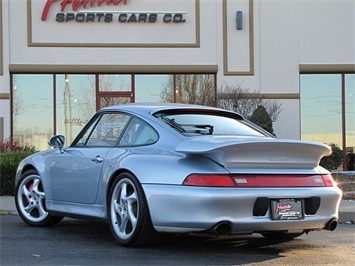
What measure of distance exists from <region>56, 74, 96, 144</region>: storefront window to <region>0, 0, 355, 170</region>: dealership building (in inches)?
1.1

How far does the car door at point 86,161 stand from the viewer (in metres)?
6.01

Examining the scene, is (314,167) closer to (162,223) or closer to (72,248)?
(162,223)

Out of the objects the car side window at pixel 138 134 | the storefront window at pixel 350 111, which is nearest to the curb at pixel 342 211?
the car side window at pixel 138 134

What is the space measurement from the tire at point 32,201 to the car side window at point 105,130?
80 cm

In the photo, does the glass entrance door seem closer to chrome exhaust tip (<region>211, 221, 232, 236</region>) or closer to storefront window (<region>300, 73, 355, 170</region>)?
storefront window (<region>300, 73, 355, 170</region>)

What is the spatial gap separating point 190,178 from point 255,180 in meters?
0.58

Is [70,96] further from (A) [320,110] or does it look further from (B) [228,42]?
(A) [320,110]

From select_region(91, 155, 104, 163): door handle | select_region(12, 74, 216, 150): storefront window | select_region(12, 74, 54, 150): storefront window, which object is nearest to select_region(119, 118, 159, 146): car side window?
select_region(91, 155, 104, 163): door handle

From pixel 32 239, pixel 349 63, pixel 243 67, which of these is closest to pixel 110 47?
pixel 243 67

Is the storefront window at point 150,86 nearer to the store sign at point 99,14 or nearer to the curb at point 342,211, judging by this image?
the store sign at point 99,14

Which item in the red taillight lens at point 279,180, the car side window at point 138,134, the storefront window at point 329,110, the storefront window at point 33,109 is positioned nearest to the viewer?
the red taillight lens at point 279,180

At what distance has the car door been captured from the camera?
6012 mm

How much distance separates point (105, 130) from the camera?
20.8 ft

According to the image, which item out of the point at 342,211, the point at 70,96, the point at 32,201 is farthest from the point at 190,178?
the point at 70,96
